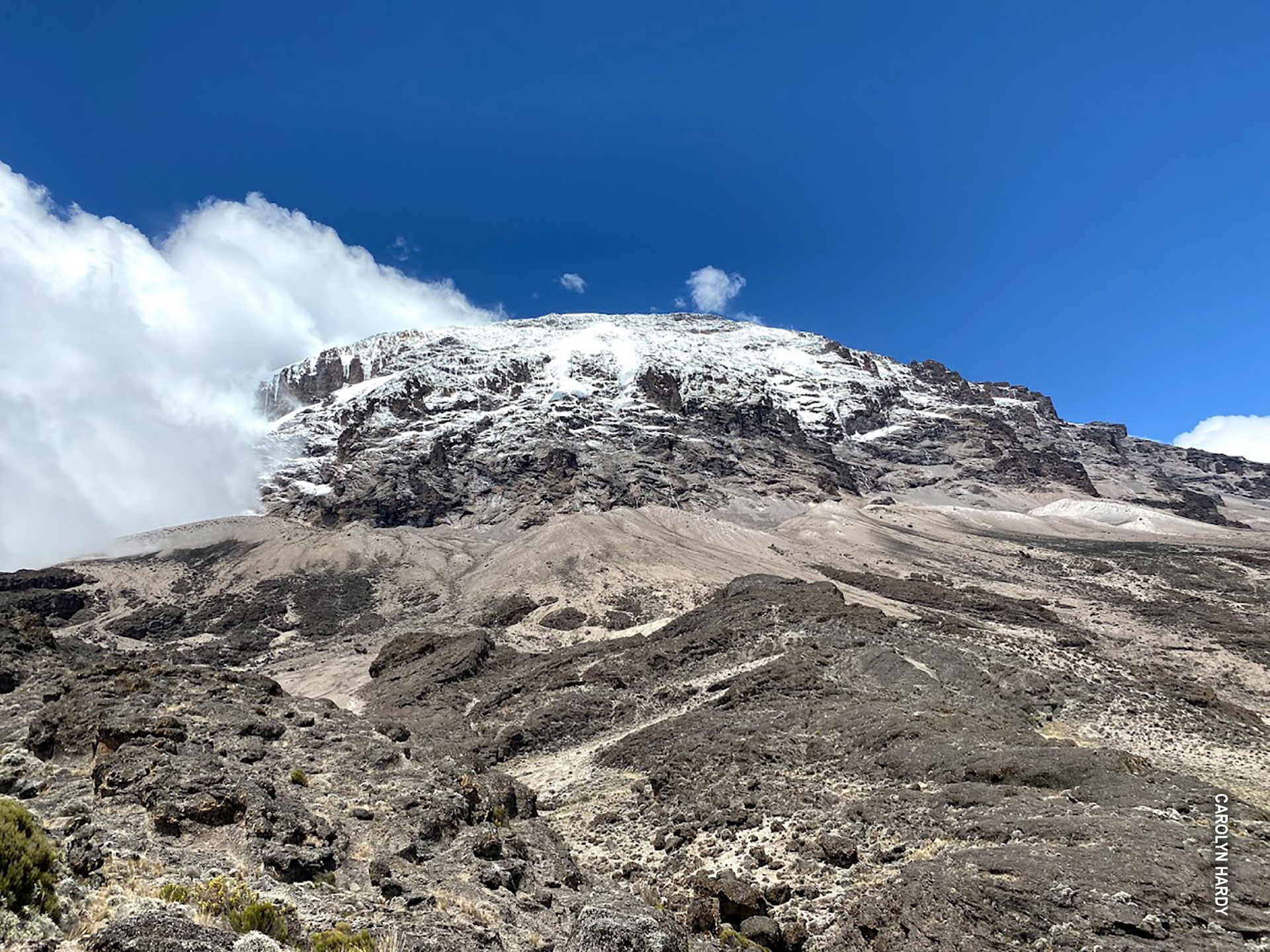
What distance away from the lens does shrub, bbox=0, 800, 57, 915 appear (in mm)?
6703

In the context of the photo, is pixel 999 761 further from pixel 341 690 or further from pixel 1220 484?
pixel 1220 484

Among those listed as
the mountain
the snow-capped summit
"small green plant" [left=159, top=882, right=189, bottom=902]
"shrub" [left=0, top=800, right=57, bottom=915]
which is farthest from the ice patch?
"shrub" [left=0, top=800, right=57, bottom=915]

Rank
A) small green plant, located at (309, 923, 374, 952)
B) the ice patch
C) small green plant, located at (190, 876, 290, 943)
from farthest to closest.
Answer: the ice patch
small green plant, located at (190, 876, 290, 943)
small green plant, located at (309, 923, 374, 952)

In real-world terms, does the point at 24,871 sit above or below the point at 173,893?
above

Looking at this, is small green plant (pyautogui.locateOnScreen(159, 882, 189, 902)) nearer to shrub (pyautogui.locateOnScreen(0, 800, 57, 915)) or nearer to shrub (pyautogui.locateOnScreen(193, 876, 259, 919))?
shrub (pyautogui.locateOnScreen(193, 876, 259, 919))

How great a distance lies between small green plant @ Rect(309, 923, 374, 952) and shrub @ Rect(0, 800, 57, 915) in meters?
2.80

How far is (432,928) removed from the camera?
9695 millimetres

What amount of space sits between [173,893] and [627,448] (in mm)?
136094

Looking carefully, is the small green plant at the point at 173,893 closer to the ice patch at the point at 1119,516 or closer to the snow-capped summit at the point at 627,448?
the snow-capped summit at the point at 627,448

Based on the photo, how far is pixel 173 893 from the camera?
8719mm

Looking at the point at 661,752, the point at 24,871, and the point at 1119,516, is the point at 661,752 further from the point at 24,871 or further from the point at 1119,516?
the point at 1119,516

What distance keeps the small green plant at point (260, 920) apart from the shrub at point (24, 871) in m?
2.01

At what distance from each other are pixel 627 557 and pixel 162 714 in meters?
56.6

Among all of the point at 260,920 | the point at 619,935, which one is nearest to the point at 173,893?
the point at 260,920
